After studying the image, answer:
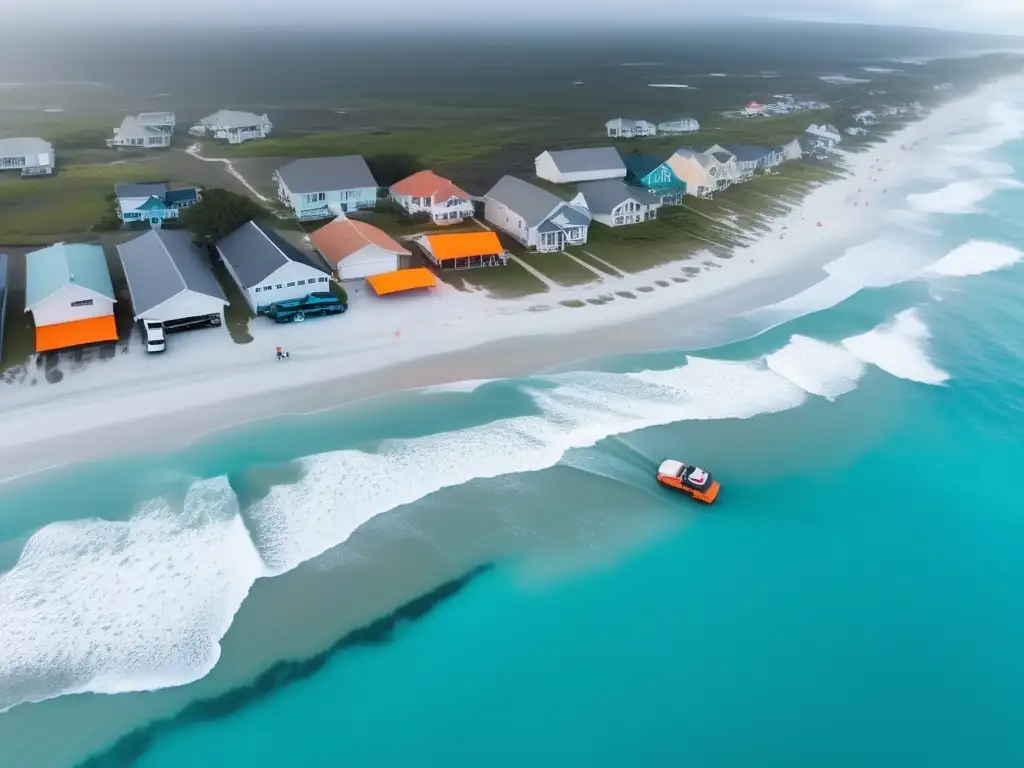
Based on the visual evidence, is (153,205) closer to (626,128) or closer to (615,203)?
(615,203)

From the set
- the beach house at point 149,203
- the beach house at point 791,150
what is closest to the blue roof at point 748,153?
the beach house at point 791,150

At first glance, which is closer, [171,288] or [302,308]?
[171,288]

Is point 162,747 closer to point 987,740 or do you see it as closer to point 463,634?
point 463,634

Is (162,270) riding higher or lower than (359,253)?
higher

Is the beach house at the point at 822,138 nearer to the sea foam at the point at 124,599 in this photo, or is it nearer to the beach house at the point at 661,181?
the beach house at the point at 661,181

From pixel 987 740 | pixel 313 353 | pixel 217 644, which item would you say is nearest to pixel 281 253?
pixel 313 353

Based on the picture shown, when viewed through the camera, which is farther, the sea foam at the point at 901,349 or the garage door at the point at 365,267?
the garage door at the point at 365,267

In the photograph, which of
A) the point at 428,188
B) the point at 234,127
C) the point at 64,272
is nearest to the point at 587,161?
the point at 428,188
